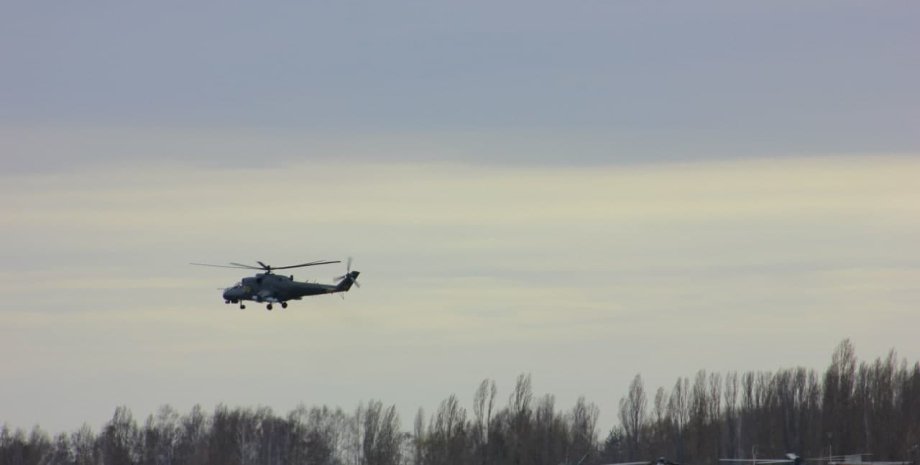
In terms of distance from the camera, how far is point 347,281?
3831 inches

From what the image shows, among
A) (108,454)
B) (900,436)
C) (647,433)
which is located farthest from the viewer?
(108,454)

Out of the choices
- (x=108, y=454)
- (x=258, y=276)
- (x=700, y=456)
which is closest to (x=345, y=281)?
(x=258, y=276)

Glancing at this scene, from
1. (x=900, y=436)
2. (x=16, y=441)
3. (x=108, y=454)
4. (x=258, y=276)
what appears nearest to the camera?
(x=258, y=276)

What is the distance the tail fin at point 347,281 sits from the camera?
97125 millimetres

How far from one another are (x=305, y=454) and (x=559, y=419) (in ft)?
99.2

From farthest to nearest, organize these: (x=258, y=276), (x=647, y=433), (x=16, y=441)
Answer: (x=16, y=441)
(x=647, y=433)
(x=258, y=276)

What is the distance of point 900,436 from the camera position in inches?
4988

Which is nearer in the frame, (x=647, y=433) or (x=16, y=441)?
(x=647, y=433)

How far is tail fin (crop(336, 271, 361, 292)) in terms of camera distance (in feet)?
319

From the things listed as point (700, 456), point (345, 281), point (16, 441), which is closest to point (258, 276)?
point (345, 281)

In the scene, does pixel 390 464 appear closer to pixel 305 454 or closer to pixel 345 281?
pixel 305 454

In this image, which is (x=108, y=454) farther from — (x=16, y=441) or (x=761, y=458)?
(x=761, y=458)

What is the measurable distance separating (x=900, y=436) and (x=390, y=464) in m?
33.3

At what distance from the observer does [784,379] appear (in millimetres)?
133000
